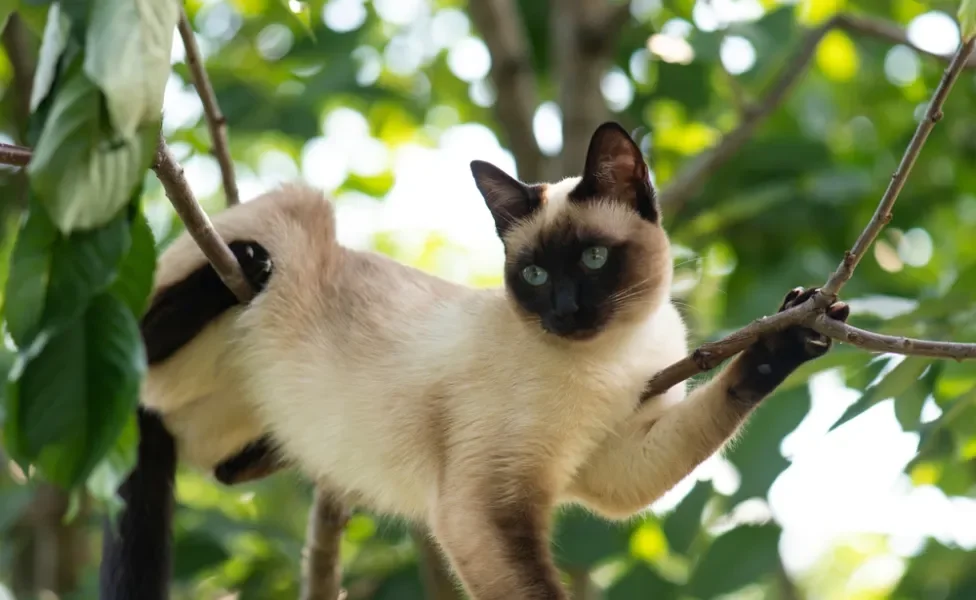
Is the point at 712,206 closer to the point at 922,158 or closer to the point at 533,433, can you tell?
the point at 922,158

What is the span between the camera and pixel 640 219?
3.30 meters

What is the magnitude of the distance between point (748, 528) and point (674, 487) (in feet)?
3.09

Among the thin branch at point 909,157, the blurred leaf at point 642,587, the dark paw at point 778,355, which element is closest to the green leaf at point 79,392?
the thin branch at point 909,157

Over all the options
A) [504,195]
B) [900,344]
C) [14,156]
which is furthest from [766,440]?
[14,156]

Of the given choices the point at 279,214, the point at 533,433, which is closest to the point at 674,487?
the point at 533,433

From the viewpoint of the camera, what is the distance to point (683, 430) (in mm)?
2936

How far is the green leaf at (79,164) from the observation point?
44.5 inches

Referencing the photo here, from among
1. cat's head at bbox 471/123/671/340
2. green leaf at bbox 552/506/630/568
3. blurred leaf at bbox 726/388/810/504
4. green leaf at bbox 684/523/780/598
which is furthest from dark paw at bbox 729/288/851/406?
green leaf at bbox 552/506/630/568

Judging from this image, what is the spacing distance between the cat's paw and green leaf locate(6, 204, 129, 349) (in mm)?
1681

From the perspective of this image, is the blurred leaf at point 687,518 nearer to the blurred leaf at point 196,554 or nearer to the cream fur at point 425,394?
the cream fur at point 425,394

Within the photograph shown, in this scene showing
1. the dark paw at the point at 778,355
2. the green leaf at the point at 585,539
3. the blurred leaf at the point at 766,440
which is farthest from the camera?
the green leaf at the point at 585,539

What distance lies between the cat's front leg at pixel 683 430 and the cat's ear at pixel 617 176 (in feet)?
2.17

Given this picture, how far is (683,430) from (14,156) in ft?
6.18

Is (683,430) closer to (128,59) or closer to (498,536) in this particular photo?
(498,536)
